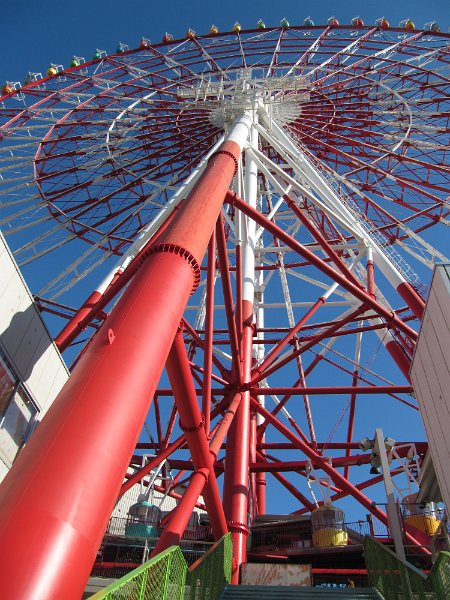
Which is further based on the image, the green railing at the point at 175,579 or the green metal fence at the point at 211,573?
the green metal fence at the point at 211,573

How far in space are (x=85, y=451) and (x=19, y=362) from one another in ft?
15.4

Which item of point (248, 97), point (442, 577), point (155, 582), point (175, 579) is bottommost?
point (155, 582)

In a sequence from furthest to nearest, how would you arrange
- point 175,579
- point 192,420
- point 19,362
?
point 19,362 → point 192,420 → point 175,579

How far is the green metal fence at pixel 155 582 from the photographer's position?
4.12 metres

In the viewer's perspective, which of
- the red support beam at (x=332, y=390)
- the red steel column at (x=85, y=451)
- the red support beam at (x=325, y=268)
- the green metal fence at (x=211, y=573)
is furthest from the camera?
the red support beam at (x=332, y=390)

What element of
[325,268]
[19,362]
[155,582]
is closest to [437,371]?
[325,268]

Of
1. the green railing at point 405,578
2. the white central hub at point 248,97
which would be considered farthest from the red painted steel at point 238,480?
the white central hub at point 248,97

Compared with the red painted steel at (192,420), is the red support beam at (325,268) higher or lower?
higher

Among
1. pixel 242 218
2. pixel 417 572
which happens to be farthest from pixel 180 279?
pixel 242 218

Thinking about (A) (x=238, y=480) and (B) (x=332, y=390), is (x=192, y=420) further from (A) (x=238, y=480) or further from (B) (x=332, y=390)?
(B) (x=332, y=390)

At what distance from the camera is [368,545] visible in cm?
1030

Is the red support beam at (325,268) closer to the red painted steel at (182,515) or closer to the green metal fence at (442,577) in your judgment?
the red painted steel at (182,515)

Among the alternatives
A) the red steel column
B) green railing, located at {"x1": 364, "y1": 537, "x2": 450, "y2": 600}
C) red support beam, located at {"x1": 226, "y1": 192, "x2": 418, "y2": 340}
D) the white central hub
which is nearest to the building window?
the red steel column

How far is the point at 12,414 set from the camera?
24.7ft
